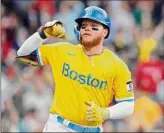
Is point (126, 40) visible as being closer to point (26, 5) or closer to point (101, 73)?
point (26, 5)

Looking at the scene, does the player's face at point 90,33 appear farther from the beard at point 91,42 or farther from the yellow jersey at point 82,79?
the yellow jersey at point 82,79

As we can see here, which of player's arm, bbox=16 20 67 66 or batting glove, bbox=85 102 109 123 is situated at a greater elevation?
player's arm, bbox=16 20 67 66

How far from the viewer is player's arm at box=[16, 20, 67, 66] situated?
7.46m

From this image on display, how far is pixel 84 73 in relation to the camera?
7.70m

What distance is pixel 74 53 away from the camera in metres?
7.77

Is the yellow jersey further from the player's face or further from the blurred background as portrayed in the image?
the blurred background

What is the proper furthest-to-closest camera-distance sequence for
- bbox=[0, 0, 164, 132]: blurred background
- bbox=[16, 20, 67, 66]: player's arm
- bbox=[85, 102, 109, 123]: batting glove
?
1. bbox=[0, 0, 164, 132]: blurred background
2. bbox=[16, 20, 67, 66]: player's arm
3. bbox=[85, 102, 109, 123]: batting glove

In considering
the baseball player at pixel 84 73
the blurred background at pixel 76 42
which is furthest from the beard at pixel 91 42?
the blurred background at pixel 76 42

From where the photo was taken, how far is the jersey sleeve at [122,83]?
7.64m

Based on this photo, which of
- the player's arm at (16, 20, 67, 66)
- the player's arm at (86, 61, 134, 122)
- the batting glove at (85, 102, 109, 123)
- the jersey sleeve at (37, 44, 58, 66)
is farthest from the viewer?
the jersey sleeve at (37, 44, 58, 66)

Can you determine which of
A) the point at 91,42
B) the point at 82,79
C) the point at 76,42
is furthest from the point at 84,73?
the point at 76,42

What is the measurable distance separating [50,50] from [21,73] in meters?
5.43

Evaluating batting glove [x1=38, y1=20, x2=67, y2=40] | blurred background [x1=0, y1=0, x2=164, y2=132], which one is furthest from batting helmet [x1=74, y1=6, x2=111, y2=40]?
blurred background [x1=0, y1=0, x2=164, y2=132]

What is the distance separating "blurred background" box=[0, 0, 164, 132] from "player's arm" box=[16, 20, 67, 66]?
4573mm
